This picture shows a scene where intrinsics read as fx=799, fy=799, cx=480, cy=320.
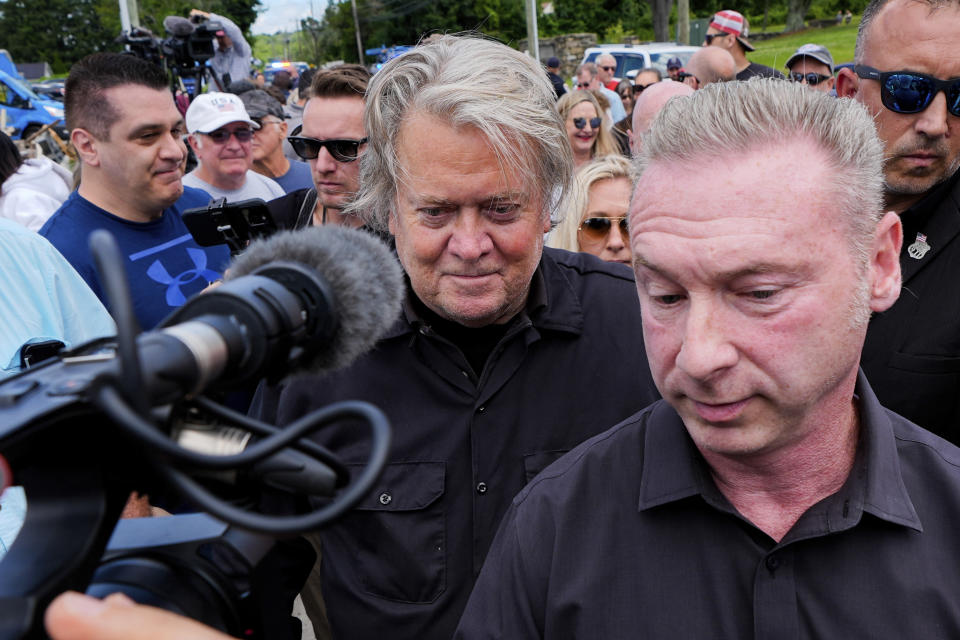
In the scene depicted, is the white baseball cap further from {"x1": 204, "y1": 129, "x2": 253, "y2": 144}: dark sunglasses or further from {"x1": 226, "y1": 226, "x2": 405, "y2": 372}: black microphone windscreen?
{"x1": 226, "y1": 226, "x2": 405, "y2": 372}: black microphone windscreen

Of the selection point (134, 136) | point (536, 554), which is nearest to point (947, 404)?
point (536, 554)

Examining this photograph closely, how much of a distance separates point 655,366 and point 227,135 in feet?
14.6

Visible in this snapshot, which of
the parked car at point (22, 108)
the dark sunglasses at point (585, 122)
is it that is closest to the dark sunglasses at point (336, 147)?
the dark sunglasses at point (585, 122)

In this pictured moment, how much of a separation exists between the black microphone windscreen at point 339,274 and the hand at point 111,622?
360 mm

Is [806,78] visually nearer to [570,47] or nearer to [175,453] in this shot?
[175,453]

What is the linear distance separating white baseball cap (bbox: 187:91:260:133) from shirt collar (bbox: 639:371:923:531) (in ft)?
14.5

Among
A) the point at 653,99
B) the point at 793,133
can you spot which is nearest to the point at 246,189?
the point at 653,99

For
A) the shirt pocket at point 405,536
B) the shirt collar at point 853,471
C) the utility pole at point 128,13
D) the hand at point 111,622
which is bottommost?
the shirt pocket at point 405,536

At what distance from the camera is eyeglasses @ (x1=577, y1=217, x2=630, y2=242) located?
3.56m

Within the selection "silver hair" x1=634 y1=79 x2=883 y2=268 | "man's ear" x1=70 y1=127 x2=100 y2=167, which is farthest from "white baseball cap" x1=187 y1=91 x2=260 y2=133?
"silver hair" x1=634 y1=79 x2=883 y2=268

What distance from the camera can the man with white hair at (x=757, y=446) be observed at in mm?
1286

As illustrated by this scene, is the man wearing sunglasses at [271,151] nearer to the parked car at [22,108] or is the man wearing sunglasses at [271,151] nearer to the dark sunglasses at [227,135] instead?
the dark sunglasses at [227,135]

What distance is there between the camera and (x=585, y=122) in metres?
6.05

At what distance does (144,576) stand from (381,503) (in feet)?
3.87
